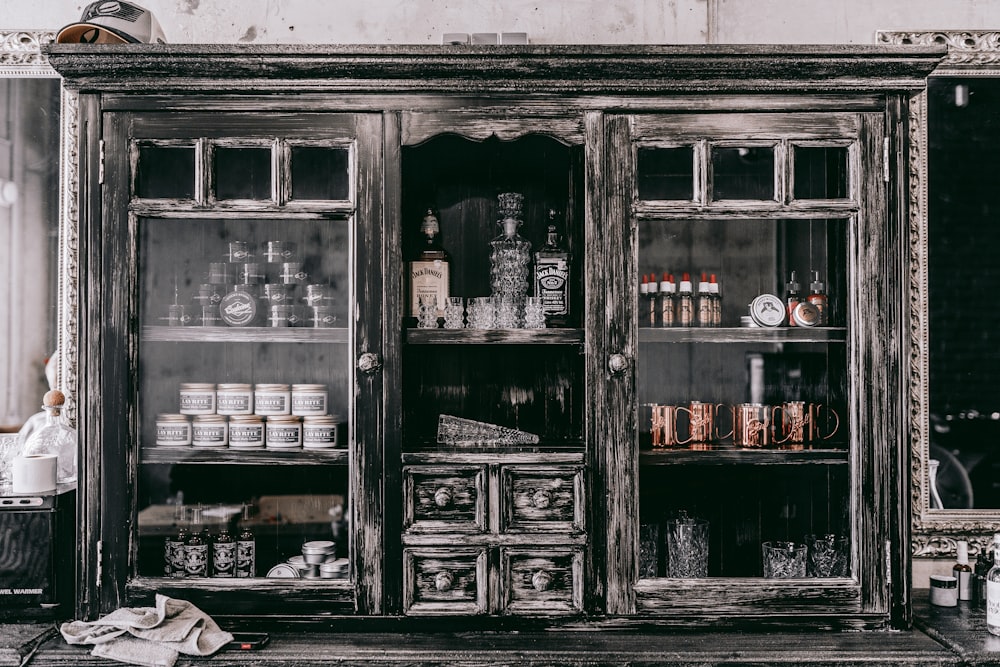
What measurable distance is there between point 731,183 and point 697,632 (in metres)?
1.25

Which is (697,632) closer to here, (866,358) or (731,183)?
(866,358)

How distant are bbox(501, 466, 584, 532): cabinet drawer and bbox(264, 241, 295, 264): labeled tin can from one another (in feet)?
2.88

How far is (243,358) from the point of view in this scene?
2.26m

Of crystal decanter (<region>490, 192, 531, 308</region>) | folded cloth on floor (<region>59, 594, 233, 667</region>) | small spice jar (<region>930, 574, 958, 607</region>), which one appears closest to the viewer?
folded cloth on floor (<region>59, 594, 233, 667</region>)

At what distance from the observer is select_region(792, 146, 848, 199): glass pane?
217cm

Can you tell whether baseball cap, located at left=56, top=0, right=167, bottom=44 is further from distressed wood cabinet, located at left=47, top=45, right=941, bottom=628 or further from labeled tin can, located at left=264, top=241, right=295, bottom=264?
labeled tin can, located at left=264, top=241, right=295, bottom=264

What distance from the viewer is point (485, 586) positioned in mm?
2139

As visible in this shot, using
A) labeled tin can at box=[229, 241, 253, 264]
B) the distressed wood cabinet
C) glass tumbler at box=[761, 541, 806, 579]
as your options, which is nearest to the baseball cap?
the distressed wood cabinet

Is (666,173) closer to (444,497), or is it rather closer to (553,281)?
(553,281)

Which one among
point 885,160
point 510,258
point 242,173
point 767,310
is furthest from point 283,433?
point 885,160

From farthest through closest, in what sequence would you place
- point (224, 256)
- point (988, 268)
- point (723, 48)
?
point (988, 268)
point (224, 256)
point (723, 48)

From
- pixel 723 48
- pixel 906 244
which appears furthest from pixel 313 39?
pixel 906 244

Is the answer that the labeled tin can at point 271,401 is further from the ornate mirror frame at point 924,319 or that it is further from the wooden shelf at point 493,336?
the ornate mirror frame at point 924,319

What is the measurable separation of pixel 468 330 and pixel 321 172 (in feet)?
1.98
